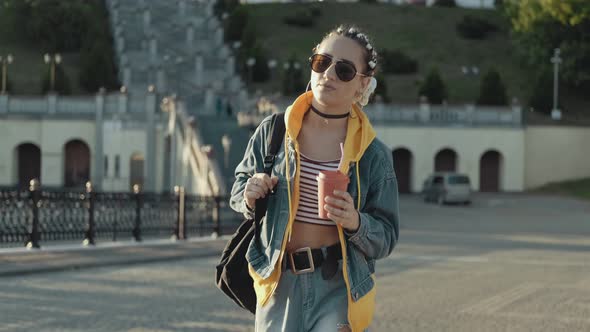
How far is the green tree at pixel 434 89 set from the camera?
5575cm

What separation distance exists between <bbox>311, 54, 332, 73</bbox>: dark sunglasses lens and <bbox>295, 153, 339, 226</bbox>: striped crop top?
1.56 feet

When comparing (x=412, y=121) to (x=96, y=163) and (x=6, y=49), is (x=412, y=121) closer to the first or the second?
(x=96, y=163)

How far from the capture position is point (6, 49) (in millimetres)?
69562

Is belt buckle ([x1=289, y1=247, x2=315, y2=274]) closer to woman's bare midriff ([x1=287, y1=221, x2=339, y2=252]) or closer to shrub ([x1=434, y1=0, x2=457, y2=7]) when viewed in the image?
woman's bare midriff ([x1=287, y1=221, x2=339, y2=252])

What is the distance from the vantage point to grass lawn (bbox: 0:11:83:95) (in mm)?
60656

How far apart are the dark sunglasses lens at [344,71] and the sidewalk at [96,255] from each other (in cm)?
1068

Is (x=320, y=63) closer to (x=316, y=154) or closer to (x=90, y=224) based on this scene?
(x=316, y=154)

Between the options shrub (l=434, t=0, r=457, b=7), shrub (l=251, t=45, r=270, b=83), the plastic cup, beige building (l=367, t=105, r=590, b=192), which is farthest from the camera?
shrub (l=434, t=0, r=457, b=7)

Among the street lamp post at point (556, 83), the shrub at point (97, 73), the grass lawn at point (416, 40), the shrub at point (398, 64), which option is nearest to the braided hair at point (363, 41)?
the street lamp post at point (556, 83)

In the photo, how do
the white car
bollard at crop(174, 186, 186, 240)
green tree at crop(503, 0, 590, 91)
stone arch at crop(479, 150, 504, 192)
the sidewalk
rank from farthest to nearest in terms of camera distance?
green tree at crop(503, 0, 590, 91)
stone arch at crop(479, 150, 504, 192)
the white car
bollard at crop(174, 186, 186, 240)
the sidewalk

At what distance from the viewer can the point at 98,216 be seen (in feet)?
70.3

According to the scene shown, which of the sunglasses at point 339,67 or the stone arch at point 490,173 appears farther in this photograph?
the stone arch at point 490,173

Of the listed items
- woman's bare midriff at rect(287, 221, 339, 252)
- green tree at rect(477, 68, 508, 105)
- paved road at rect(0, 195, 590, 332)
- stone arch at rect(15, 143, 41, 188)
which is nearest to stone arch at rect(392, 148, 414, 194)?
green tree at rect(477, 68, 508, 105)

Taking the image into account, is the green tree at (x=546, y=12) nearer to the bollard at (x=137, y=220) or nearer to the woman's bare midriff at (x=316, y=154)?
the bollard at (x=137, y=220)
